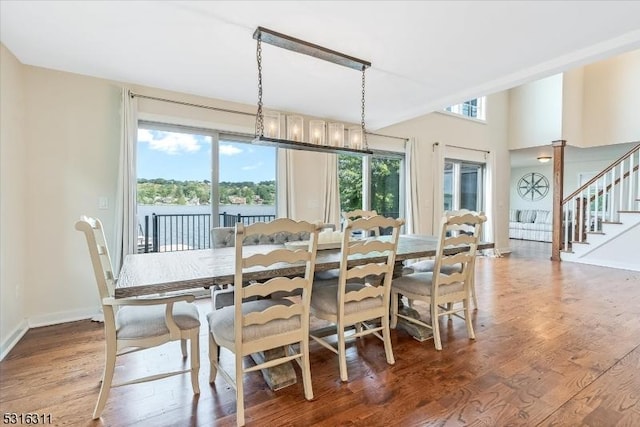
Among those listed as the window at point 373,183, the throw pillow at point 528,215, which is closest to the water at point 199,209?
the window at point 373,183

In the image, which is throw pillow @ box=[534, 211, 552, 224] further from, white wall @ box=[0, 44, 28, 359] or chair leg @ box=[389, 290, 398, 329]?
white wall @ box=[0, 44, 28, 359]

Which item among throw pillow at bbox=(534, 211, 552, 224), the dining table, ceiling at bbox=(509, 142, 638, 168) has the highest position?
ceiling at bbox=(509, 142, 638, 168)

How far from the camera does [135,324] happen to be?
1.86 meters

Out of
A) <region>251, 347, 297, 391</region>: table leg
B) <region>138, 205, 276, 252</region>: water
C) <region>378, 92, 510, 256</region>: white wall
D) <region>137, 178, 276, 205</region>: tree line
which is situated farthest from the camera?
<region>378, 92, 510, 256</region>: white wall

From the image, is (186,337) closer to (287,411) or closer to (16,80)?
(287,411)

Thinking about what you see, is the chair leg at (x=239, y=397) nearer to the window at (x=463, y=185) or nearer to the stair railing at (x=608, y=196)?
the window at (x=463, y=185)

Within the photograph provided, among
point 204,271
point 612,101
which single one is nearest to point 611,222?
point 612,101

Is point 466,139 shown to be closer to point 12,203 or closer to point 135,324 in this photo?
point 135,324

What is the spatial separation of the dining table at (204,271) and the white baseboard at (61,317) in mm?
1520

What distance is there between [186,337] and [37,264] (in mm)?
2362

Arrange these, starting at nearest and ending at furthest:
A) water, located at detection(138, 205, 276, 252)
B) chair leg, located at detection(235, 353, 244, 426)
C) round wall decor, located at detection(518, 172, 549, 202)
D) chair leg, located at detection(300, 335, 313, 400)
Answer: chair leg, located at detection(235, 353, 244, 426), chair leg, located at detection(300, 335, 313, 400), water, located at detection(138, 205, 276, 252), round wall decor, located at detection(518, 172, 549, 202)

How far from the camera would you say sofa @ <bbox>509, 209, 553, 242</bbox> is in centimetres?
947

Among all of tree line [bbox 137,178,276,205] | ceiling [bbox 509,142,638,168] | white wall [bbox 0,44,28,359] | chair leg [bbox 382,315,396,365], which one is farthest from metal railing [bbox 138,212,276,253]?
ceiling [bbox 509,142,638,168]

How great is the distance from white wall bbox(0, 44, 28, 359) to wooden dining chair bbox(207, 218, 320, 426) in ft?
6.53
